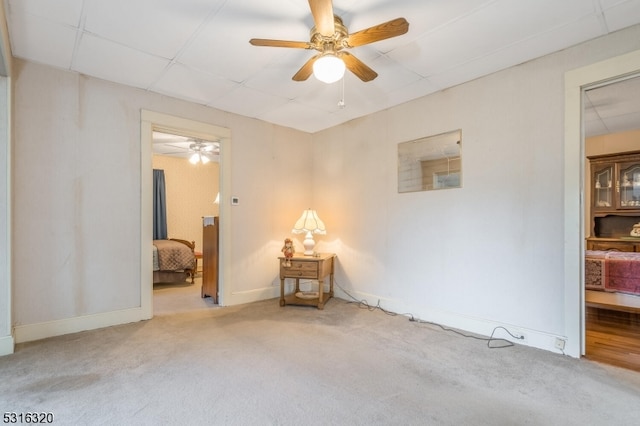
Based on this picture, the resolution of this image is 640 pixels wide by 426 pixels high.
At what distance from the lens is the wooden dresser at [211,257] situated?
159 inches

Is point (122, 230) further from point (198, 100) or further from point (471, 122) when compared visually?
point (471, 122)

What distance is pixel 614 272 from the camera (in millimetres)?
3816

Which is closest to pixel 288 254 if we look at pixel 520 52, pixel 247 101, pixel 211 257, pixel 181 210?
pixel 211 257

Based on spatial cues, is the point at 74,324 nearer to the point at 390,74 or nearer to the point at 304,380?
the point at 304,380

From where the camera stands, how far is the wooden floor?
237 cm

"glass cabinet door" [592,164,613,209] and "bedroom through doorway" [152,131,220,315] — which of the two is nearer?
"bedroom through doorway" [152,131,220,315]

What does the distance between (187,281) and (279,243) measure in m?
2.39

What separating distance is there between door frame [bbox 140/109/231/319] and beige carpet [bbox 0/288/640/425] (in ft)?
1.82

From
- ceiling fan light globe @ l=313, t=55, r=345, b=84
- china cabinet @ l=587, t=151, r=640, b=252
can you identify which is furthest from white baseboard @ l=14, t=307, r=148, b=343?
china cabinet @ l=587, t=151, r=640, b=252

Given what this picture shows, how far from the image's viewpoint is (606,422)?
1.62m

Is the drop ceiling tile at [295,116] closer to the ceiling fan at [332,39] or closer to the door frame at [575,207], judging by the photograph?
the ceiling fan at [332,39]

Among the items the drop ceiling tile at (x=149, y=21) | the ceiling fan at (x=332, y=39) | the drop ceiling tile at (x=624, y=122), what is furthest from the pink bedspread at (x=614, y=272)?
the drop ceiling tile at (x=149, y=21)

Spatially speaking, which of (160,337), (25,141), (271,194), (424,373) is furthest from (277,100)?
(424,373)

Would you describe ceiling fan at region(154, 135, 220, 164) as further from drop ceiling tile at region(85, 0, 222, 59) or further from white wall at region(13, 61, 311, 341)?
drop ceiling tile at region(85, 0, 222, 59)
